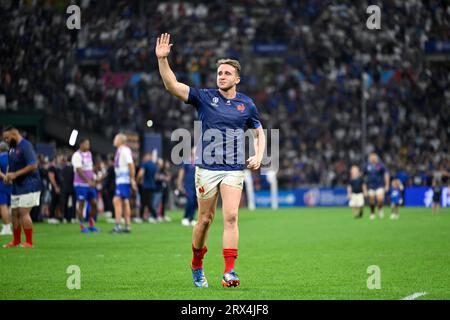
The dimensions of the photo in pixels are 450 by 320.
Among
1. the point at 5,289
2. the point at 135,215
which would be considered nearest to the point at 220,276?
the point at 5,289

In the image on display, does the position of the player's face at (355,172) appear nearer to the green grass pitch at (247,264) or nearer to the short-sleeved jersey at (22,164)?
the green grass pitch at (247,264)

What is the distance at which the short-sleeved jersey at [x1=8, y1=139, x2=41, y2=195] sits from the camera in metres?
17.2

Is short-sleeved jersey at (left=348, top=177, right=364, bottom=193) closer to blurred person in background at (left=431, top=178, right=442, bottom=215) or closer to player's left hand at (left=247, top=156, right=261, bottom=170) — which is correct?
blurred person in background at (left=431, top=178, right=442, bottom=215)

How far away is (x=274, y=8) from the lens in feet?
169

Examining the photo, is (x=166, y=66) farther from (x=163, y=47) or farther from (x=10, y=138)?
(x=10, y=138)

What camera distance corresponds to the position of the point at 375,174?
33.5m

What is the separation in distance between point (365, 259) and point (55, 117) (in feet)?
79.5

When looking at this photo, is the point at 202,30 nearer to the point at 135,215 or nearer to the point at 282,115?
the point at 282,115

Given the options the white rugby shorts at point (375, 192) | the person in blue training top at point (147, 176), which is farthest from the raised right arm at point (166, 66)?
the white rugby shorts at point (375, 192)

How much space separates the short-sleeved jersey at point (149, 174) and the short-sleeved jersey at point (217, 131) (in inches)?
778

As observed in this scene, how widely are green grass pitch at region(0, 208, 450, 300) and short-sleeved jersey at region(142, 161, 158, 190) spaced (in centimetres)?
590

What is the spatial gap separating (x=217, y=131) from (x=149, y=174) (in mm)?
19992

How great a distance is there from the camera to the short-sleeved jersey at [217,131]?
10789mm

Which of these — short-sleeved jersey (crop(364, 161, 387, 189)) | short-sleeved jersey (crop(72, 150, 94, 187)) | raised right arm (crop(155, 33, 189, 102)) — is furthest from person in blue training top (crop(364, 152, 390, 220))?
raised right arm (crop(155, 33, 189, 102))
